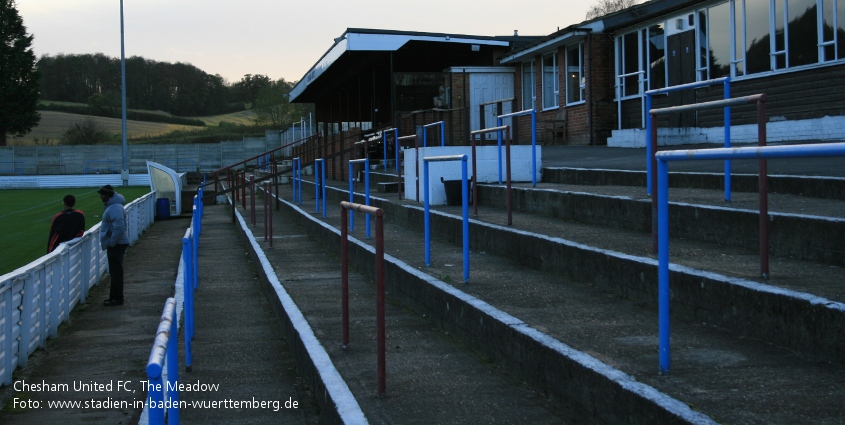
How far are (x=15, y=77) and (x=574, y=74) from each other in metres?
74.9

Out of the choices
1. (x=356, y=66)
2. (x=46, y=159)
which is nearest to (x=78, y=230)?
(x=356, y=66)

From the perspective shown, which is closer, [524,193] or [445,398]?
[445,398]

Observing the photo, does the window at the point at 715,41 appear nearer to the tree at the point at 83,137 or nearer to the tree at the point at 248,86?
the tree at the point at 83,137

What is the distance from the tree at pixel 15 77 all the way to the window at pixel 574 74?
7319 cm

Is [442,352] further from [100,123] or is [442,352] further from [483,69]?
[100,123]

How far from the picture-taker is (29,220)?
95.1ft

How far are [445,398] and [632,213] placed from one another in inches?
167

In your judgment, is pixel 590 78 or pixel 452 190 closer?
pixel 452 190

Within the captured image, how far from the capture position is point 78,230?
42.6 feet

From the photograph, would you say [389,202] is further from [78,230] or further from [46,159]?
[46,159]

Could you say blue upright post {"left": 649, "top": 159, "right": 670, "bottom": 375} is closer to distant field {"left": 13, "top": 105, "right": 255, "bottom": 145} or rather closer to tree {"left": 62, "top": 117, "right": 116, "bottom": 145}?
tree {"left": 62, "top": 117, "right": 116, "bottom": 145}

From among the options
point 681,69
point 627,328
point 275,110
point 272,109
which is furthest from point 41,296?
point 275,110

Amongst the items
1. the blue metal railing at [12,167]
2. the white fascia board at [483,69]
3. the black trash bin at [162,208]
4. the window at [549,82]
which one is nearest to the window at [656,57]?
the window at [549,82]

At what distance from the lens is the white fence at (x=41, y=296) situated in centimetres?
772
